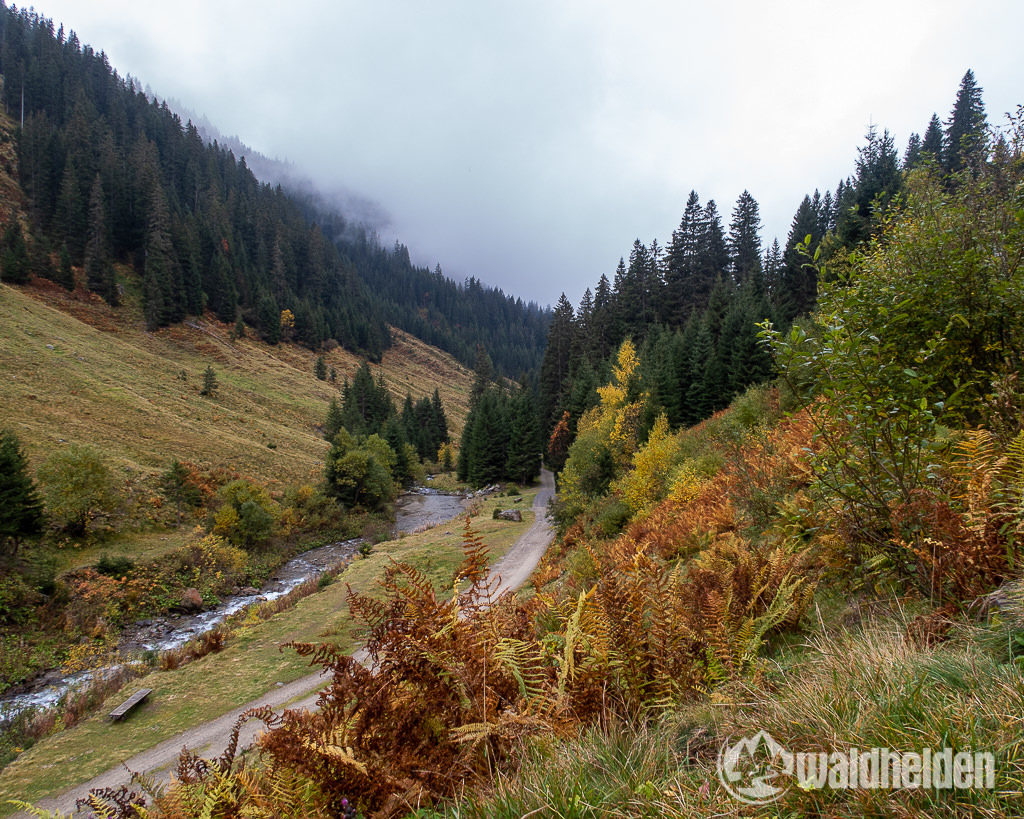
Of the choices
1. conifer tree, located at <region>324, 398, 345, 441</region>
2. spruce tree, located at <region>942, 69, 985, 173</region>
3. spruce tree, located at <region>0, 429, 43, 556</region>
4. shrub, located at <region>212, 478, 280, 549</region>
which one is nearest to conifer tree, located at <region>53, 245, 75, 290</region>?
conifer tree, located at <region>324, 398, 345, 441</region>

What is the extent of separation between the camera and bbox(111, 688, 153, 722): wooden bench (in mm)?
9875

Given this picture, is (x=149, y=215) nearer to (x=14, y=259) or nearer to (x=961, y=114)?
(x=14, y=259)

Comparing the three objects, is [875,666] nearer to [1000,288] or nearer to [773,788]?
[773,788]

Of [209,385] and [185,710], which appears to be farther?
[209,385]

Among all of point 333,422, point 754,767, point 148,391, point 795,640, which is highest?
point 148,391

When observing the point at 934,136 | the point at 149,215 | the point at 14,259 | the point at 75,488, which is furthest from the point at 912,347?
the point at 149,215

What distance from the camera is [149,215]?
82.2 meters

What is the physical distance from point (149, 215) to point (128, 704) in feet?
331

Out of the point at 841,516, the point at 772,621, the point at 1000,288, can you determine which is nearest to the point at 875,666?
the point at 772,621

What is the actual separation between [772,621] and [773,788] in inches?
84.3

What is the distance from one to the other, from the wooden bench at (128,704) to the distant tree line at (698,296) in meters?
31.1

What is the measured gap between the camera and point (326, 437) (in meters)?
61.6

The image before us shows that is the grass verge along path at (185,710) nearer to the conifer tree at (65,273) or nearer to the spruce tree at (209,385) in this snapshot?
the spruce tree at (209,385)

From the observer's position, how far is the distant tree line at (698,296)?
1403 inches
